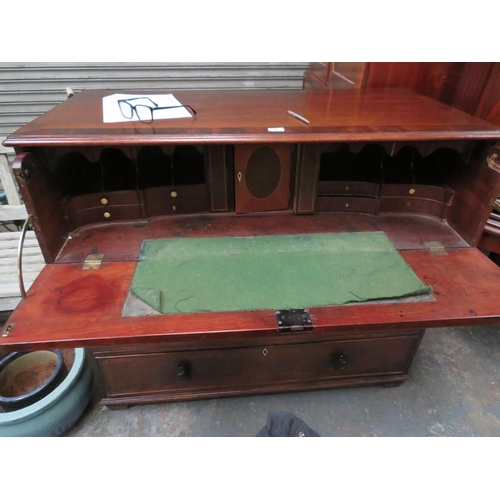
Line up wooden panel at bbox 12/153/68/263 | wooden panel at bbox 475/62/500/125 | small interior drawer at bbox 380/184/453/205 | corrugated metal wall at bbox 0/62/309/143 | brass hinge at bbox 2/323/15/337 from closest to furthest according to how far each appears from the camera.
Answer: brass hinge at bbox 2/323/15/337
wooden panel at bbox 12/153/68/263
small interior drawer at bbox 380/184/453/205
wooden panel at bbox 475/62/500/125
corrugated metal wall at bbox 0/62/309/143

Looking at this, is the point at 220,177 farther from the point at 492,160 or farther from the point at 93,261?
the point at 492,160

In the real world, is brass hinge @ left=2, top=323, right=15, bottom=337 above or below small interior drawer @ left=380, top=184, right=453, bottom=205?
below

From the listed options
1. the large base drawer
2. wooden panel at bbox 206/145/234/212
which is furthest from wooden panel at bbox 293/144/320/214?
the large base drawer

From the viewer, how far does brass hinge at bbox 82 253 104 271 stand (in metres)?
1.12

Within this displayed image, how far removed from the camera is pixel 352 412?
1.48 metres

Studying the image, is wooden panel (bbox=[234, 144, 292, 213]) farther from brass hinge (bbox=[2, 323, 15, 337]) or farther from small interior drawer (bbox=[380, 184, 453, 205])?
brass hinge (bbox=[2, 323, 15, 337])

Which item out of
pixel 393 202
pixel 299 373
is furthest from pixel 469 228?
pixel 299 373

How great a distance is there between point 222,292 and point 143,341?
0.26m

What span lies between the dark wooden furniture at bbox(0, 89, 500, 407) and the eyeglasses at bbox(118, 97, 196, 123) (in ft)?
0.25

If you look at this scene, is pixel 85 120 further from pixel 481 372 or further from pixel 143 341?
pixel 481 372

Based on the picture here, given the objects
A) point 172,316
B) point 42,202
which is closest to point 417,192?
point 172,316

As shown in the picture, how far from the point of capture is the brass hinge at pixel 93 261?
1121 mm

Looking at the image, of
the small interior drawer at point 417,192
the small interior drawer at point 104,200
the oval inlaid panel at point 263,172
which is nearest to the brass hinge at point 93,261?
the small interior drawer at point 104,200

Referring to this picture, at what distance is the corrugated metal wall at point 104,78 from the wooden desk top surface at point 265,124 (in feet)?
2.45
